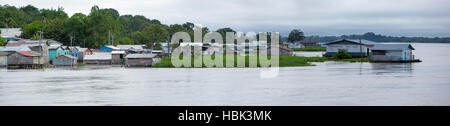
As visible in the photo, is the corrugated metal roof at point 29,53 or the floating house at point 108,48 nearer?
the corrugated metal roof at point 29,53

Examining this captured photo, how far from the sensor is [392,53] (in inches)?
2137

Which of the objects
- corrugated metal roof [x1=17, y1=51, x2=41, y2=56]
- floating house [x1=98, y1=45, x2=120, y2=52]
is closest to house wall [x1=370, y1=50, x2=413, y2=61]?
floating house [x1=98, y1=45, x2=120, y2=52]

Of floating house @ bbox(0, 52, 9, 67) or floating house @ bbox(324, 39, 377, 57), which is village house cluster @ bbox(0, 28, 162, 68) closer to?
floating house @ bbox(0, 52, 9, 67)

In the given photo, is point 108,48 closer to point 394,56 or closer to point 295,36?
point 394,56

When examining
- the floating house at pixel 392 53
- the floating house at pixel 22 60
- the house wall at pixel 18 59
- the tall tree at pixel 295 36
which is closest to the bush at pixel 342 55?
the floating house at pixel 392 53

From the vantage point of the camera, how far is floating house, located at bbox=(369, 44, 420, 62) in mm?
54062

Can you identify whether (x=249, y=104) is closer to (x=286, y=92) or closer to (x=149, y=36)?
(x=286, y=92)

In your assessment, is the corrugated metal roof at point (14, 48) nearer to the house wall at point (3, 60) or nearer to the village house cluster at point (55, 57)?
the village house cluster at point (55, 57)

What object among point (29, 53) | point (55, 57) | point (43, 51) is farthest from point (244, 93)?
point (43, 51)

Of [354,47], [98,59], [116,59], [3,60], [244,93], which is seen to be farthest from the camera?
[116,59]

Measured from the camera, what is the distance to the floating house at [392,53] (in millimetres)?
54062
